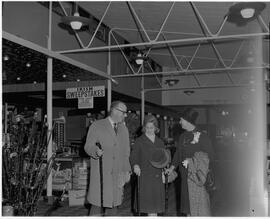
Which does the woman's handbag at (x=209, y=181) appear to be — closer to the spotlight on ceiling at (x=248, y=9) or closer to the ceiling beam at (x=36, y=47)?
the spotlight on ceiling at (x=248, y=9)

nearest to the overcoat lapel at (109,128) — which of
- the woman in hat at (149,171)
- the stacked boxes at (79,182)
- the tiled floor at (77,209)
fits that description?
the woman in hat at (149,171)

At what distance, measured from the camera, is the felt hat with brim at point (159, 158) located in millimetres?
3906

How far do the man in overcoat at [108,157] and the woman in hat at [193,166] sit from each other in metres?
0.61

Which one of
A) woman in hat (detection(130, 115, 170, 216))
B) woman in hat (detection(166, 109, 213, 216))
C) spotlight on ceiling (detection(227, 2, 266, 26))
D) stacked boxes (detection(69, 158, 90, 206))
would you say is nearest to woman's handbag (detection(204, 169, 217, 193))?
woman in hat (detection(166, 109, 213, 216))

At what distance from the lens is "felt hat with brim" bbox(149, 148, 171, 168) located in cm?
391

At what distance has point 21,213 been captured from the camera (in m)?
2.92

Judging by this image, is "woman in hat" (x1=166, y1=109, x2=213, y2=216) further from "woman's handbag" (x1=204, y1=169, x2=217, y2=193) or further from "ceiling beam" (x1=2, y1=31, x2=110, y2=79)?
"ceiling beam" (x1=2, y1=31, x2=110, y2=79)

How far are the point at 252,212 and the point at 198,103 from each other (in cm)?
1456

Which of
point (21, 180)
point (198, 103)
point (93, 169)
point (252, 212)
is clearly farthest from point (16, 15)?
point (198, 103)

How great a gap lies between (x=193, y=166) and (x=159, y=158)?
0.38 meters

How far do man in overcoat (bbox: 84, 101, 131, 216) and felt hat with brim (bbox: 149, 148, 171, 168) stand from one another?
349 mm

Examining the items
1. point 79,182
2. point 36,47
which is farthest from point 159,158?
point 79,182

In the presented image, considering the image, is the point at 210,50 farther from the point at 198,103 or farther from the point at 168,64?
the point at 198,103

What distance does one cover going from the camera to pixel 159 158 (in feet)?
12.9
